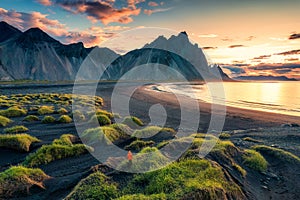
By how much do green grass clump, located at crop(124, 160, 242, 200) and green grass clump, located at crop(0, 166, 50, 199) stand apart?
3.63m

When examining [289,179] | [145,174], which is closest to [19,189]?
[145,174]

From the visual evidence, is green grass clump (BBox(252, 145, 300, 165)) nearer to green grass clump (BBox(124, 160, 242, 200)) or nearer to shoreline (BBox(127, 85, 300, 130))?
green grass clump (BBox(124, 160, 242, 200))

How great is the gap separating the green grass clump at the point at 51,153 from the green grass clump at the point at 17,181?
102 inches

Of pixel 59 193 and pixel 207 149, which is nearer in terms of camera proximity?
pixel 59 193

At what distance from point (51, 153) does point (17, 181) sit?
4096mm

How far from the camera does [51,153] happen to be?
12266 mm

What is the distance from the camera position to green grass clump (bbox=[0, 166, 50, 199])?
7789 mm

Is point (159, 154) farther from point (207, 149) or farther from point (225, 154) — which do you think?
point (225, 154)

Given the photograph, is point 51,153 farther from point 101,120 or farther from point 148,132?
point 101,120

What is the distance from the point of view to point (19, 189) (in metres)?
7.98

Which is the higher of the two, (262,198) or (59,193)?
Answer: (59,193)

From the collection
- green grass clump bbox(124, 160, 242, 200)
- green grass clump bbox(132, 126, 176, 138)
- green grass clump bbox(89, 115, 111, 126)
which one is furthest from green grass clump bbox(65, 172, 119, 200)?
green grass clump bbox(89, 115, 111, 126)

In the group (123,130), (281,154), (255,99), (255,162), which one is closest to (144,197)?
(255,162)

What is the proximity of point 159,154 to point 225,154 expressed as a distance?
3.26 meters
